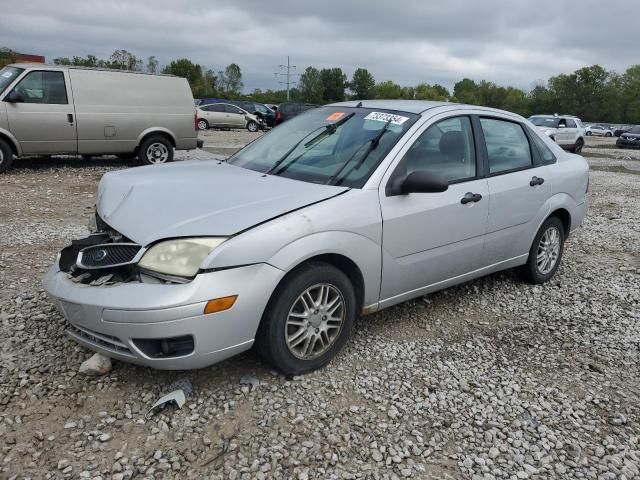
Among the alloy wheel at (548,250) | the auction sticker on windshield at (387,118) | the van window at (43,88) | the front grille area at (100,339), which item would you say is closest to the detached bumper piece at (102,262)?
the front grille area at (100,339)

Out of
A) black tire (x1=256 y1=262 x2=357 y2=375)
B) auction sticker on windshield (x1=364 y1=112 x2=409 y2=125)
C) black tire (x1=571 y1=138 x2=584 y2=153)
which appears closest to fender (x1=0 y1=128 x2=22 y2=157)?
auction sticker on windshield (x1=364 y1=112 x2=409 y2=125)

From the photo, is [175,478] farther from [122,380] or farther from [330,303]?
[330,303]

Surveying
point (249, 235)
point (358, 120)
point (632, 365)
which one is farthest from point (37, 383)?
point (632, 365)

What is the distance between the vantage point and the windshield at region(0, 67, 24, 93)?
941 cm

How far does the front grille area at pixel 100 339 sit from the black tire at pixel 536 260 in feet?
11.8

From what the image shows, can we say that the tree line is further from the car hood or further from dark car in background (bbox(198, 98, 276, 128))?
the car hood

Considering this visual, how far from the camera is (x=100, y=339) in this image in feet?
9.32

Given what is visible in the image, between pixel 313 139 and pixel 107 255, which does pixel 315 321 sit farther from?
pixel 313 139

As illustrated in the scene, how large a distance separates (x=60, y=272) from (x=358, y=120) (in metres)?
2.28

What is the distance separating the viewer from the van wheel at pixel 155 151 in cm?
1100

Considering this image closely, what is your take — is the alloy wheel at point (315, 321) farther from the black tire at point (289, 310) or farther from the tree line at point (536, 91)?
the tree line at point (536, 91)

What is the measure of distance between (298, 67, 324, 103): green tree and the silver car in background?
87.4 metres

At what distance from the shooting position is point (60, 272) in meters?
3.14

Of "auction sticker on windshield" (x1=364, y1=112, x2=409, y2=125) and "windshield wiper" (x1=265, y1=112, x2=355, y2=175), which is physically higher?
"auction sticker on windshield" (x1=364, y1=112, x2=409, y2=125)
